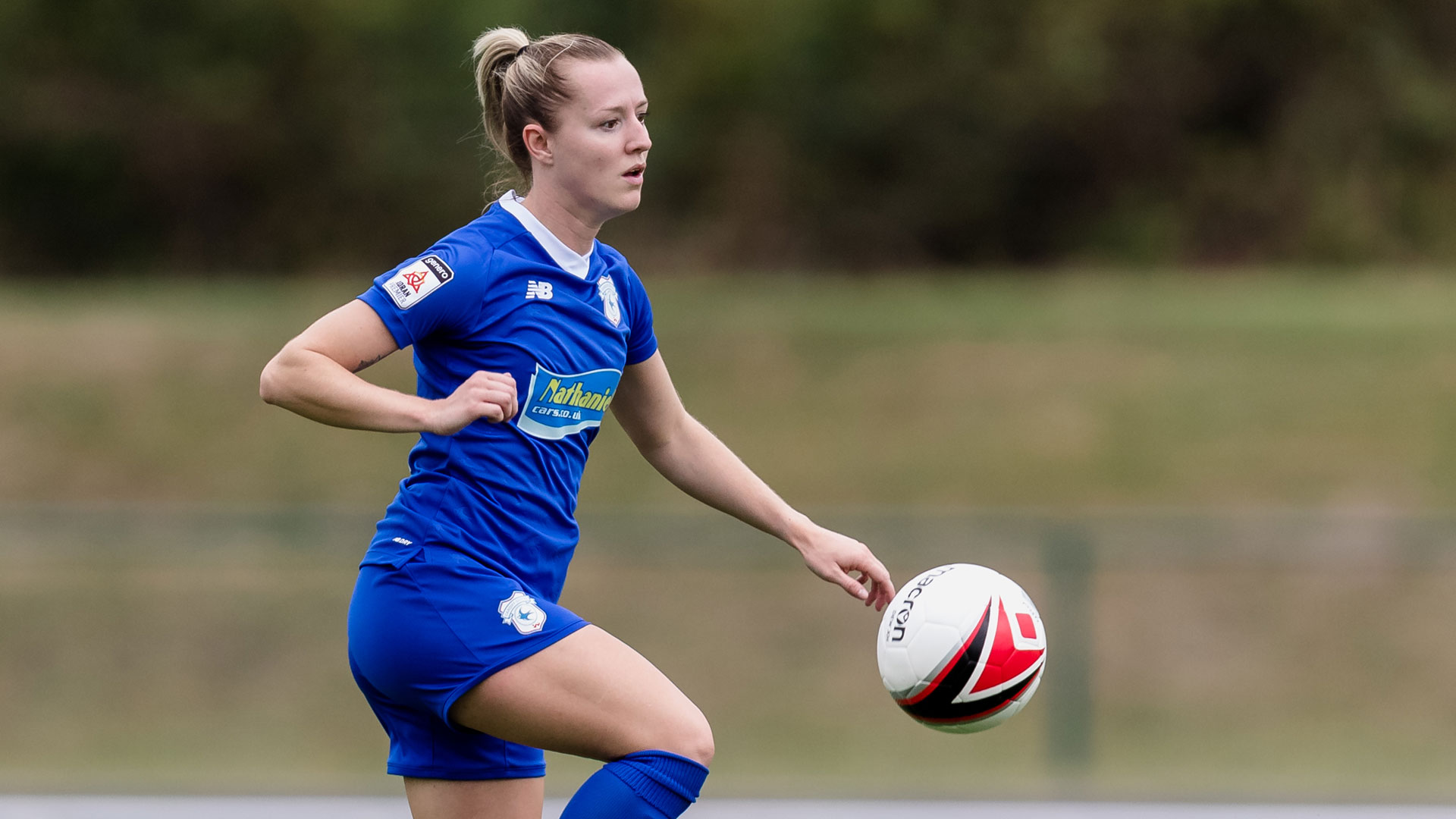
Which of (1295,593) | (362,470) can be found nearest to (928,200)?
(362,470)

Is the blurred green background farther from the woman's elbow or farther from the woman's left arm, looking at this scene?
the woman's elbow

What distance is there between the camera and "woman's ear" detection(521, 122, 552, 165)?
319cm

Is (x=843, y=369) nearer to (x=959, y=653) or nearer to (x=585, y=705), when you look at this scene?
(x=959, y=653)

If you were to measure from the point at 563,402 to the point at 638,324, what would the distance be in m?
0.34

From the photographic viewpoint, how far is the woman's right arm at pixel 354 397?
282cm

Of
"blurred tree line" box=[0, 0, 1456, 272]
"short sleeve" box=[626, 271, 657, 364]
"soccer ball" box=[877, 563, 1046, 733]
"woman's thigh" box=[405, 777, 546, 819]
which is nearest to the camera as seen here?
"woman's thigh" box=[405, 777, 546, 819]

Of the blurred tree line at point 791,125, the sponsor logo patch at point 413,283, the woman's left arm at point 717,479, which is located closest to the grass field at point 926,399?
the blurred tree line at point 791,125

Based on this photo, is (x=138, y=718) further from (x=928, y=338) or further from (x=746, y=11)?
(x=746, y=11)

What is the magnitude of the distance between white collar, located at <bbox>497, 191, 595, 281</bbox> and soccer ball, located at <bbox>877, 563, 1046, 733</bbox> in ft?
3.32

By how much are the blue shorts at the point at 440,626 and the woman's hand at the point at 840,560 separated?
1.96ft

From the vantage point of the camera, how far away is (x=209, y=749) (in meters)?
8.44

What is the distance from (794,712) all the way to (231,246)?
18.3m

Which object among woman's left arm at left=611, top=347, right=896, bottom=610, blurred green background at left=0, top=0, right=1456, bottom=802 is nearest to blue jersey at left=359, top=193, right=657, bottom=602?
woman's left arm at left=611, top=347, right=896, bottom=610

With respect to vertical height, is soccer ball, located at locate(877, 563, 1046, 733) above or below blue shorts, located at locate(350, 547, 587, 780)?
above
